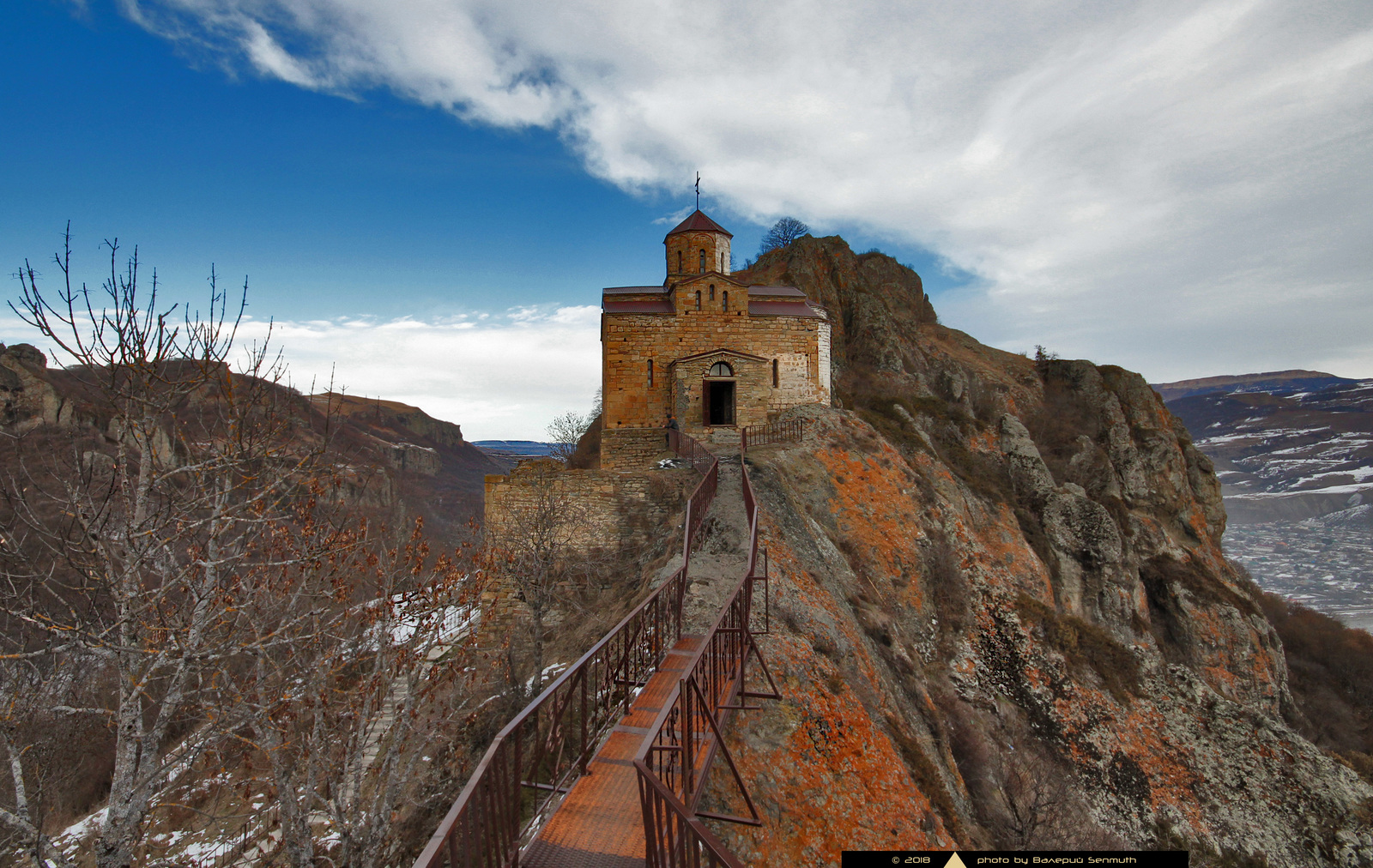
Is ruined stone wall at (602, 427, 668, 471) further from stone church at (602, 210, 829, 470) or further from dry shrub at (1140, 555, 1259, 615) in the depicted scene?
dry shrub at (1140, 555, 1259, 615)

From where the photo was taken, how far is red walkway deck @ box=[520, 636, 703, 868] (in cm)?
477

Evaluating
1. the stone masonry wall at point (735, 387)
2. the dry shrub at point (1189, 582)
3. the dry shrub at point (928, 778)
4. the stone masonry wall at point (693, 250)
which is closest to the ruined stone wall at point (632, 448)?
the stone masonry wall at point (735, 387)

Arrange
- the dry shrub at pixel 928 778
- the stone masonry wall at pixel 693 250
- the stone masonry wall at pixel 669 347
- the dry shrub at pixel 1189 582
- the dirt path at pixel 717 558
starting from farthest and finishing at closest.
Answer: the dry shrub at pixel 1189 582
the stone masonry wall at pixel 693 250
the stone masonry wall at pixel 669 347
the dirt path at pixel 717 558
the dry shrub at pixel 928 778

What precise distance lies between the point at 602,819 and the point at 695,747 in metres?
1.13

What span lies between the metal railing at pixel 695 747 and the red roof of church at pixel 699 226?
22.2m

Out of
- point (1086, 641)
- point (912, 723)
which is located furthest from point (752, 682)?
point (1086, 641)

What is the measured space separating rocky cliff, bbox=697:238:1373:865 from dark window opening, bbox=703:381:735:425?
4.55 meters

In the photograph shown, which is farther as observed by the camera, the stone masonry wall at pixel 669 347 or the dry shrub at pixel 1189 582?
the dry shrub at pixel 1189 582

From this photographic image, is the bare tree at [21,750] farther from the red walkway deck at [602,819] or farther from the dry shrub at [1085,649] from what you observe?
the dry shrub at [1085,649]

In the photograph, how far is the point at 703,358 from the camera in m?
24.8

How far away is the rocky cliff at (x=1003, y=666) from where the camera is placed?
8.79 m

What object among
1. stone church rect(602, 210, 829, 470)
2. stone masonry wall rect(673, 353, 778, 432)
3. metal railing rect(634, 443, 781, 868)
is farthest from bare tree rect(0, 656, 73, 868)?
stone masonry wall rect(673, 353, 778, 432)

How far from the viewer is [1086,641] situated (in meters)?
19.4

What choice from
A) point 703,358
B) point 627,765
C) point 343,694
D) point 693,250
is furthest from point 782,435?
point 627,765
